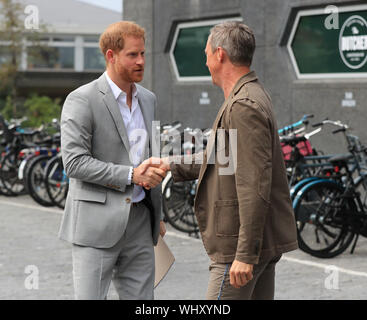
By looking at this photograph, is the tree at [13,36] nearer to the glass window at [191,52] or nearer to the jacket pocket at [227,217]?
the glass window at [191,52]

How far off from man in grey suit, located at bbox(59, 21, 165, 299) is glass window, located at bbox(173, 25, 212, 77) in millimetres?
10154

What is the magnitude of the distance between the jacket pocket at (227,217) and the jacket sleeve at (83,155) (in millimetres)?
632

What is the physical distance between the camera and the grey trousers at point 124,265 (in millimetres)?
3648

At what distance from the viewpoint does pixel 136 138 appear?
3.80 metres

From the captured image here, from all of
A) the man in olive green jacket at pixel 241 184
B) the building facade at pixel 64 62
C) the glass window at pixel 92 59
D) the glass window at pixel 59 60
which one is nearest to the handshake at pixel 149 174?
the man in olive green jacket at pixel 241 184

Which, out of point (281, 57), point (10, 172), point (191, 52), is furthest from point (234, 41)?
point (191, 52)

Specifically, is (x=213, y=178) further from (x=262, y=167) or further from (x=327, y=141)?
(x=327, y=141)

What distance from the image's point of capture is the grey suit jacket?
141 inches

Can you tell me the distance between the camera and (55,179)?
11273mm

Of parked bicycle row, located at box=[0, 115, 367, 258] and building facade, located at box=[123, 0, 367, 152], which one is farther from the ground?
building facade, located at box=[123, 0, 367, 152]

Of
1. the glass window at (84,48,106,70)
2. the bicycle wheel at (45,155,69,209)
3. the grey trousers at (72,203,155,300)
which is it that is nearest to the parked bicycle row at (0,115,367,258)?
the bicycle wheel at (45,155,69,209)

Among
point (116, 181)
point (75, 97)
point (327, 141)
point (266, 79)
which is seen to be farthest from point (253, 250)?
point (266, 79)

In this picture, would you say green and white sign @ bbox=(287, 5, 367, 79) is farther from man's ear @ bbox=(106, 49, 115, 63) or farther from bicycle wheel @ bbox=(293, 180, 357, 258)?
man's ear @ bbox=(106, 49, 115, 63)

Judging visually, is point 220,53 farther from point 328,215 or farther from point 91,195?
point 328,215
